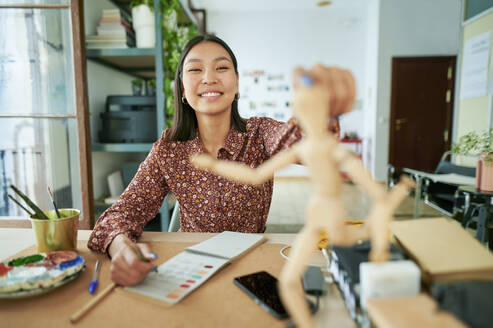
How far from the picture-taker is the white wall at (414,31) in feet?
15.1

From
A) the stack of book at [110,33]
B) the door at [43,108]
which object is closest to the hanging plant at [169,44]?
the stack of book at [110,33]

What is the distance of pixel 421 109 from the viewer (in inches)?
191

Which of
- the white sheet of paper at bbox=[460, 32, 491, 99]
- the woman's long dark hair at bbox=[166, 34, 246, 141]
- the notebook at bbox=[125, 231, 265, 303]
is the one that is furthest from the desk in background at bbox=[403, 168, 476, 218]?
the notebook at bbox=[125, 231, 265, 303]

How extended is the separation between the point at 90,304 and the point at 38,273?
6.4 inches

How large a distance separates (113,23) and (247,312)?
2093mm

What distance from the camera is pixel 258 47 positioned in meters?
5.49

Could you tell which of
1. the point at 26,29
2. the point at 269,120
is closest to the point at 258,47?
the point at 26,29

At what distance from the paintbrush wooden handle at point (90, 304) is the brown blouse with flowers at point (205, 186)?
0.43 meters

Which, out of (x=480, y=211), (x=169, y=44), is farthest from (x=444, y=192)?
(x=169, y=44)

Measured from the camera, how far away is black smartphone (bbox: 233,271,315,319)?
53 centimetres

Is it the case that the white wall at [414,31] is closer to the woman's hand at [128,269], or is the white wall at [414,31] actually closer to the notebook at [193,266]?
the notebook at [193,266]

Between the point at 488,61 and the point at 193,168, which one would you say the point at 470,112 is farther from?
the point at 193,168

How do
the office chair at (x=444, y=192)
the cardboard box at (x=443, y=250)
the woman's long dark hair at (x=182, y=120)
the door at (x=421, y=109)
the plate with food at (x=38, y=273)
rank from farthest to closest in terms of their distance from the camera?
the door at (x=421, y=109) → the office chair at (x=444, y=192) → the woman's long dark hair at (x=182, y=120) → the plate with food at (x=38, y=273) → the cardboard box at (x=443, y=250)

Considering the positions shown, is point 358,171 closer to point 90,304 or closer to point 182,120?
point 90,304
